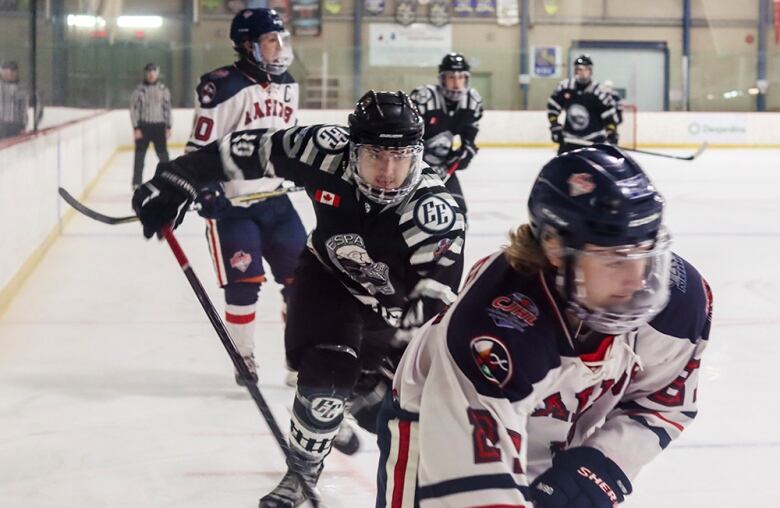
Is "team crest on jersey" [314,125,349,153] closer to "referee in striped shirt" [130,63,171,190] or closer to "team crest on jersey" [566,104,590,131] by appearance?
"team crest on jersey" [566,104,590,131]

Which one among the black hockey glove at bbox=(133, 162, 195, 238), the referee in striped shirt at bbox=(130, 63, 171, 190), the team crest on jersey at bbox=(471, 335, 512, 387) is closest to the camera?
the team crest on jersey at bbox=(471, 335, 512, 387)

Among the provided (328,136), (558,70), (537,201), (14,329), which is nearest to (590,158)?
(537,201)

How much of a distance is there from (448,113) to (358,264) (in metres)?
3.00

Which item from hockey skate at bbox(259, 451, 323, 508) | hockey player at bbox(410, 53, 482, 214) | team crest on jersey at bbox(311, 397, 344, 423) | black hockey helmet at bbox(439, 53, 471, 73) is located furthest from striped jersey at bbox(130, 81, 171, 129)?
team crest on jersey at bbox(311, 397, 344, 423)

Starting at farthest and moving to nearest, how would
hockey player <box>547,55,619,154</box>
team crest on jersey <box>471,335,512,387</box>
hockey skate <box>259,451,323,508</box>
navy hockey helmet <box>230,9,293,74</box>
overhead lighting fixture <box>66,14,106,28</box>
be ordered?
1. hockey player <box>547,55,619,154</box>
2. overhead lighting fixture <box>66,14,106,28</box>
3. navy hockey helmet <box>230,9,293,74</box>
4. hockey skate <box>259,451,323,508</box>
5. team crest on jersey <box>471,335,512,387</box>

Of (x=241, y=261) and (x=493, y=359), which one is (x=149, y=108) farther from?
(x=493, y=359)

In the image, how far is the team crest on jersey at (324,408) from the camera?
2215mm

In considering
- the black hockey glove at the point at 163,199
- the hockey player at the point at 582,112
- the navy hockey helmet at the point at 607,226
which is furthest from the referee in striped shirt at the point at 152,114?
the navy hockey helmet at the point at 607,226

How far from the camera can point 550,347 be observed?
127 cm

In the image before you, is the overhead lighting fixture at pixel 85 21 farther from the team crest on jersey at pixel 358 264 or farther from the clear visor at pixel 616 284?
the clear visor at pixel 616 284

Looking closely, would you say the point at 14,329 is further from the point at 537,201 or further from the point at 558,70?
the point at 558,70

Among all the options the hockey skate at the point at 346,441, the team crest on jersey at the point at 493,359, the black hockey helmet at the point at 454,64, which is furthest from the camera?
the black hockey helmet at the point at 454,64

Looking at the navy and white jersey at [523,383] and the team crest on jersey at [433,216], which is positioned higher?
the team crest on jersey at [433,216]

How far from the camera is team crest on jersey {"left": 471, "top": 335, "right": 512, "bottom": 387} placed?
1.21 m
